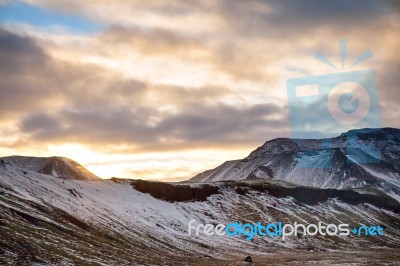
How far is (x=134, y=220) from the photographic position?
338ft

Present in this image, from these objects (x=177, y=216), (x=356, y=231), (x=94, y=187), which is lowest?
(x=356, y=231)

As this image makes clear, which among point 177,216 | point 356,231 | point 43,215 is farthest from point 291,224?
point 43,215

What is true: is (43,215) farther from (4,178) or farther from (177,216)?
(177,216)

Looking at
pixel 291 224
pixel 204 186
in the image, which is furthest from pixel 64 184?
pixel 291 224

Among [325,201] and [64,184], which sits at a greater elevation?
[64,184]

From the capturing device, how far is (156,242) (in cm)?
9044

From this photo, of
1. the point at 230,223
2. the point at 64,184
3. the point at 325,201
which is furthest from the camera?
the point at 325,201

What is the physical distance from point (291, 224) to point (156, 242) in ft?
224

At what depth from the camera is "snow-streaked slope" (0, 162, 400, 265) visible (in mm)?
57344

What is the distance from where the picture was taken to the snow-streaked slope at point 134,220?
57344 mm

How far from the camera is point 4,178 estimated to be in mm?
81188

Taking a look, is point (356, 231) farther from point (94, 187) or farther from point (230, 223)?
point (94, 187)

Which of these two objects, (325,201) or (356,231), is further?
(325,201)

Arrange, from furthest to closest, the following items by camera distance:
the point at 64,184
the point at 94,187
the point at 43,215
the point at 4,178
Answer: the point at 94,187
the point at 64,184
the point at 4,178
the point at 43,215
